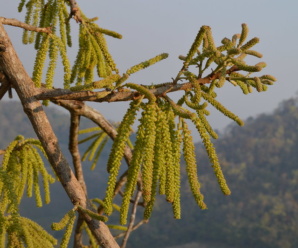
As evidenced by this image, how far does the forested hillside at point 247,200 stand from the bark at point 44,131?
6253cm

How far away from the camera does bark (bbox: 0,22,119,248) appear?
206 centimetres

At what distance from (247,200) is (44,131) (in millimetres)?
78263

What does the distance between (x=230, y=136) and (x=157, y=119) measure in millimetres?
90802

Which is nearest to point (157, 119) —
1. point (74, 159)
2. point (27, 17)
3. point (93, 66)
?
point (93, 66)

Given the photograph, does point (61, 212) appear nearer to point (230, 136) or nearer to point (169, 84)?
point (230, 136)

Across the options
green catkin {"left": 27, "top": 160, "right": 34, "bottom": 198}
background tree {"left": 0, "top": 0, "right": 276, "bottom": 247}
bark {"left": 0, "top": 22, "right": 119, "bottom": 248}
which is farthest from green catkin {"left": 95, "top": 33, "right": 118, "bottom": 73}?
green catkin {"left": 27, "top": 160, "right": 34, "bottom": 198}

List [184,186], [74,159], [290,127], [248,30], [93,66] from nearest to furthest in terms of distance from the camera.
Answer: [248,30], [93,66], [74,159], [184,186], [290,127]

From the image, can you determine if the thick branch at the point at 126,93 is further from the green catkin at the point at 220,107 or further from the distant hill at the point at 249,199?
the distant hill at the point at 249,199

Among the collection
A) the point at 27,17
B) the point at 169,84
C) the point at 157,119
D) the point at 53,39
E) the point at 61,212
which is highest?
the point at 61,212

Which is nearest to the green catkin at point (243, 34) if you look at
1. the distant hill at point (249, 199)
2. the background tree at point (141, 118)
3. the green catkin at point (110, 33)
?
the background tree at point (141, 118)

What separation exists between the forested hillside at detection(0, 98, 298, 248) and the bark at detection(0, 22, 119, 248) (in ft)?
205

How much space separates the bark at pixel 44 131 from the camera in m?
2.06

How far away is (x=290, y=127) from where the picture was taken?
3477 inches

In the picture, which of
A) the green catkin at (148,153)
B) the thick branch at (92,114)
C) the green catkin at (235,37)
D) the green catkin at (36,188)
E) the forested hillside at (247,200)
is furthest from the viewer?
the forested hillside at (247,200)
